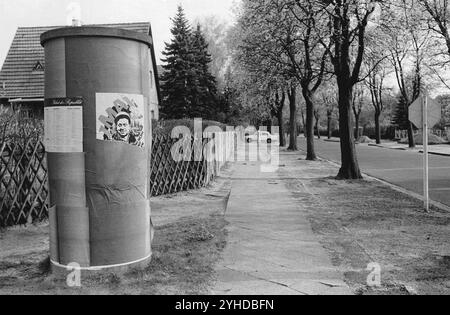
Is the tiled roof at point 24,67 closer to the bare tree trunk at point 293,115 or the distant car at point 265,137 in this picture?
the bare tree trunk at point 293,115

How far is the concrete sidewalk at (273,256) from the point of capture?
514 centimetres

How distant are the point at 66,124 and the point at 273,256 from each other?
122 inches

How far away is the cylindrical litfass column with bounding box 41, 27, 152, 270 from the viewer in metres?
5.38

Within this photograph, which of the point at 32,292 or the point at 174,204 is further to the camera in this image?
the point at 174,204

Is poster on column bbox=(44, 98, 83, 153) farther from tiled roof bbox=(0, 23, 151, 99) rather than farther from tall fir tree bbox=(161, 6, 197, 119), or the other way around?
tall fir tree bbox=(161, 6, 197, 119)

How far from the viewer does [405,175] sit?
720 inches

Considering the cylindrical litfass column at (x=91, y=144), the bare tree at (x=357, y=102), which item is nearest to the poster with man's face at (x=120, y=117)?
the cylindrical litfass column at (x=91, y=144)

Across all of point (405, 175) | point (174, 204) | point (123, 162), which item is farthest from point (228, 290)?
point (405, 175)

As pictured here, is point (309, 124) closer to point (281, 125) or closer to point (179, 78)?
point (281, 125)

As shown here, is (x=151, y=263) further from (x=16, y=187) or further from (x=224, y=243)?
(x=16, y=187)

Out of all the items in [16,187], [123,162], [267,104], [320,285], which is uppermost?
[267,104]

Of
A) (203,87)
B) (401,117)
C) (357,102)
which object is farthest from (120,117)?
(401,117)

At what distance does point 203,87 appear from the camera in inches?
1839

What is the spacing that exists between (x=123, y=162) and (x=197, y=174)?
8823 millimetres
